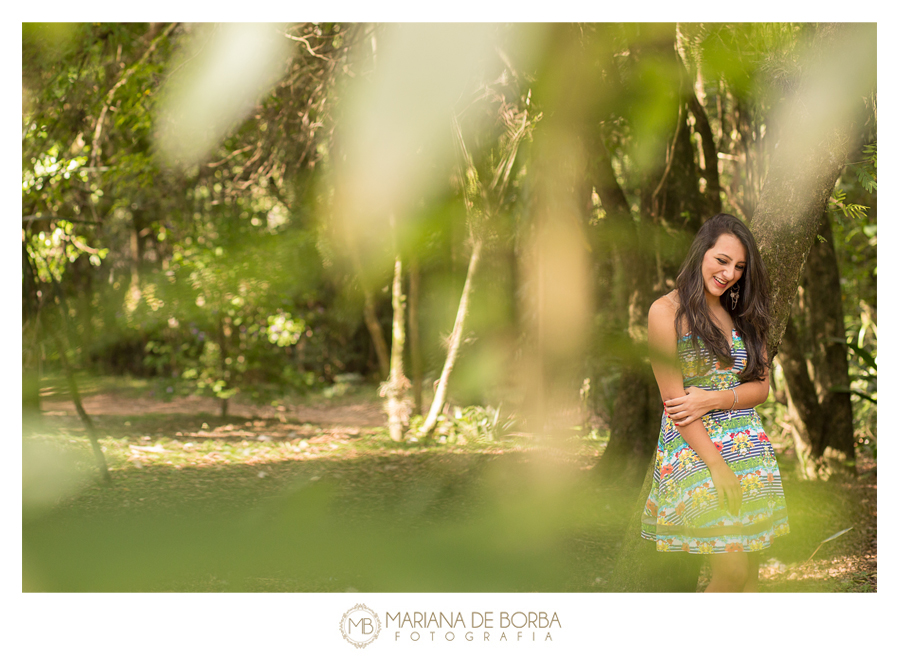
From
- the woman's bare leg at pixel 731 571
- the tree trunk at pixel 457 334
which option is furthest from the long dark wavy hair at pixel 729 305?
the tree trunk at pixel 457 334

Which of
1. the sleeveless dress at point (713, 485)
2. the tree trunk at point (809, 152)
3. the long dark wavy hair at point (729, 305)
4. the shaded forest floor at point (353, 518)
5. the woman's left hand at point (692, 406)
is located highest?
the tree trunk at point (809, 152)

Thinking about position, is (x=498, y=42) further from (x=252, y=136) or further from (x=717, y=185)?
(x=252, y=136)

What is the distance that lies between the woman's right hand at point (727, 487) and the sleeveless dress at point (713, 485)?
14mm

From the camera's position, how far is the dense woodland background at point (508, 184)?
3057mm

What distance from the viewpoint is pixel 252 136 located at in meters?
4.73

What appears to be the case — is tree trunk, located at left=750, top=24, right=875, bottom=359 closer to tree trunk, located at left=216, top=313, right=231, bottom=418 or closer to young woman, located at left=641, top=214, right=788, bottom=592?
young woman, located at left=641, top=214, right=788, bottom=592
